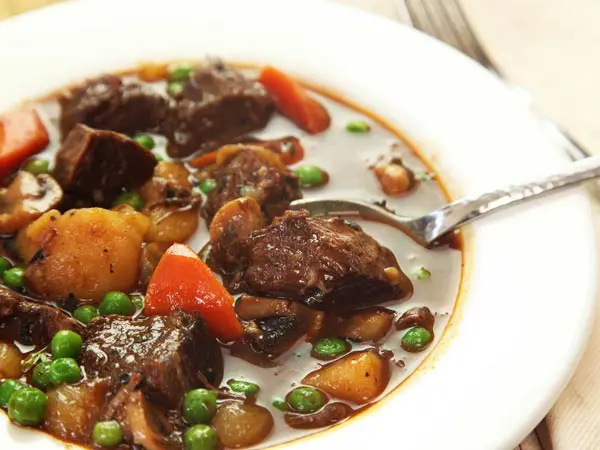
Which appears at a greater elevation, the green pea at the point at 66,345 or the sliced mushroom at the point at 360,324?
the sliced mushroom at the point at 360,324

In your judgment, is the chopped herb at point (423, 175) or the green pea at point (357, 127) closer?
the chopped herb at point (423, 175)

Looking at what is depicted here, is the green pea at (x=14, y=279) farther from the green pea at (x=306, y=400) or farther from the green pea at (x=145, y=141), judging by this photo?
the green pea at (x=306, y=400)

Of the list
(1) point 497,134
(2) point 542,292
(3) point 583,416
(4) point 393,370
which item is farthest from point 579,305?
(1) point 497,134

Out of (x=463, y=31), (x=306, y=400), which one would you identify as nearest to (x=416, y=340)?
(x=306, y=400)

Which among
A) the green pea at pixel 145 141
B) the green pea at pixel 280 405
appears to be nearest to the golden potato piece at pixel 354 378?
the green pea at pixel 280 405

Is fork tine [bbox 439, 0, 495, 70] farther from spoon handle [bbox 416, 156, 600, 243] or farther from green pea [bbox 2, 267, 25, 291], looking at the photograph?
green pea [bbox 2, 267, 25, 291]

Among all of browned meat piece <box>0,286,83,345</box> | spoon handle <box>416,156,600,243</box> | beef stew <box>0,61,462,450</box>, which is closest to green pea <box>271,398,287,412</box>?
beef stew <box>0,61,462,450</box>
